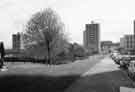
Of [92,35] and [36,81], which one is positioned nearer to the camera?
[36,81]

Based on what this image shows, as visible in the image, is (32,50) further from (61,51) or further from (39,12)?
(39,12)

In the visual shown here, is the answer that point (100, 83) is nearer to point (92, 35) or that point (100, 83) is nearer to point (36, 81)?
point (36, 81)

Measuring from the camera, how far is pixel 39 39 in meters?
33.4

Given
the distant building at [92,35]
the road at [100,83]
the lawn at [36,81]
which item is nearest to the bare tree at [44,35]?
the lawn at [36,81]

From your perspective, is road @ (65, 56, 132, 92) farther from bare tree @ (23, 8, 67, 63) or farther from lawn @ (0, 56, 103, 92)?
bare tree @ (23, 8, 67, 63)

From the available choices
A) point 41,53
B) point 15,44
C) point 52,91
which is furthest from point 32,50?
point 15,44

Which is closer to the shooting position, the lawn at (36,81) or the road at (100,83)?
the road at (100,83)

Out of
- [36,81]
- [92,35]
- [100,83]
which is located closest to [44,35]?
[36,81]

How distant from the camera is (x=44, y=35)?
33406 mm

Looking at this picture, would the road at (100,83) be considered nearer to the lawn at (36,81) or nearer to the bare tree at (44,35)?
the lawn at (36,81)

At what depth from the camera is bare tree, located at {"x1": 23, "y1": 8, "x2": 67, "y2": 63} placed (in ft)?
110

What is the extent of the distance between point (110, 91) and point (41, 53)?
26520 millimetres

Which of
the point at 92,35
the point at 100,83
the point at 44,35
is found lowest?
the point at 100,83

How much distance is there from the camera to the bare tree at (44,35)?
3341 centimetres
